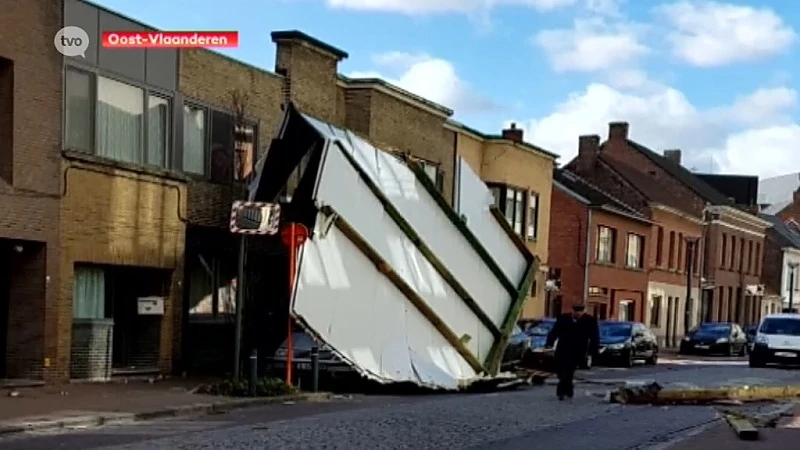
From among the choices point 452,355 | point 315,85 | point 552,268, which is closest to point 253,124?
point 315,85

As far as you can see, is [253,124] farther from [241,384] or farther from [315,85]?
[241,384]

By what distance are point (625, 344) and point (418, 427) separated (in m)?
21.1

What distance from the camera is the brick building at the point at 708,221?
65.0 meters

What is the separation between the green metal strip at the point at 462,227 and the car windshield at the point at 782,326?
14.6 metres

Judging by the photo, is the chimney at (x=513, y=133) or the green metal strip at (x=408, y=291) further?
the chimney at (x=513, y=133)

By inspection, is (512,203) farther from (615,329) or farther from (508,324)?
(508,324)

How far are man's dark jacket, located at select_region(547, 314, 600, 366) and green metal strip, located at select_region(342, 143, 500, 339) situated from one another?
3332mm

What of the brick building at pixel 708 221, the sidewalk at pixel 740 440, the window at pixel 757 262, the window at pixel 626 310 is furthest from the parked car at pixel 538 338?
the window at pixel 757 262

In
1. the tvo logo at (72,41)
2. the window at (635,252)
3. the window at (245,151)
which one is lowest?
the window at (635,252)

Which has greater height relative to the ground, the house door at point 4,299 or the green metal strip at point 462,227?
the green metal strip at point 462,227

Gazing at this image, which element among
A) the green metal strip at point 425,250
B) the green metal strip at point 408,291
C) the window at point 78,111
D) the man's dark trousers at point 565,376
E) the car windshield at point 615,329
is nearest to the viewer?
the window at point 78,111

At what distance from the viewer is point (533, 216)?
41.7 m

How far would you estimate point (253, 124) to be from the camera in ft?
81.6

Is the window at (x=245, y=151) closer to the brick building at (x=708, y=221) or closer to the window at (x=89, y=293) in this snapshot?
the window at (x=89, y=293)
